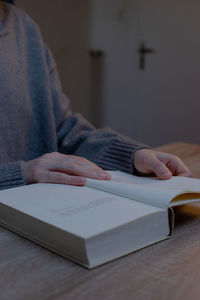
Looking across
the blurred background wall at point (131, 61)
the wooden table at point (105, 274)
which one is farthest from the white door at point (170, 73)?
the wooden table at point (105, 274)

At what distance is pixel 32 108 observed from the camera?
45.5 inches

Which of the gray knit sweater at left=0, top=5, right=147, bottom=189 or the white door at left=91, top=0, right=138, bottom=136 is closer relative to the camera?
the gray knit sweater at left=0, top=5, right=147, bottom=189

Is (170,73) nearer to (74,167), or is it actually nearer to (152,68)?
(152,68)

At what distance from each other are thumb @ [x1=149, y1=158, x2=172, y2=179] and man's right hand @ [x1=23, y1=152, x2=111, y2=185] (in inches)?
4.2

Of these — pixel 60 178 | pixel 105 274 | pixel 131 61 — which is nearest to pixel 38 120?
pixel 60 178

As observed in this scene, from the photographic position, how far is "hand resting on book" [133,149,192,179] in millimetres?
816

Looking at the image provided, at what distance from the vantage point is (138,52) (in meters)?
3.20

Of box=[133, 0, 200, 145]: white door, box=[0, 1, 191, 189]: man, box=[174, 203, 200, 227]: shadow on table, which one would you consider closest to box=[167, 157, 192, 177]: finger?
box=[0, 1, 191, 189]: man

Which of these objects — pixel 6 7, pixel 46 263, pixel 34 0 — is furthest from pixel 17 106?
pixel 34 0

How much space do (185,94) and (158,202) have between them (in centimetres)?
251

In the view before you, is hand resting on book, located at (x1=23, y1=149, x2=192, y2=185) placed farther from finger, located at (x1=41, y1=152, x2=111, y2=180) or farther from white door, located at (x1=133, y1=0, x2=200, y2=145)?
white door, located at (x1=133, y1=0, x2=200, y2=145)

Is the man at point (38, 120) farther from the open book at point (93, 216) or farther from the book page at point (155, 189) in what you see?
the open book at point (93, 216)

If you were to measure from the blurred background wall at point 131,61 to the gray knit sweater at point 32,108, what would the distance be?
1.68 metres

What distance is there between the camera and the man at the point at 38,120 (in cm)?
91
